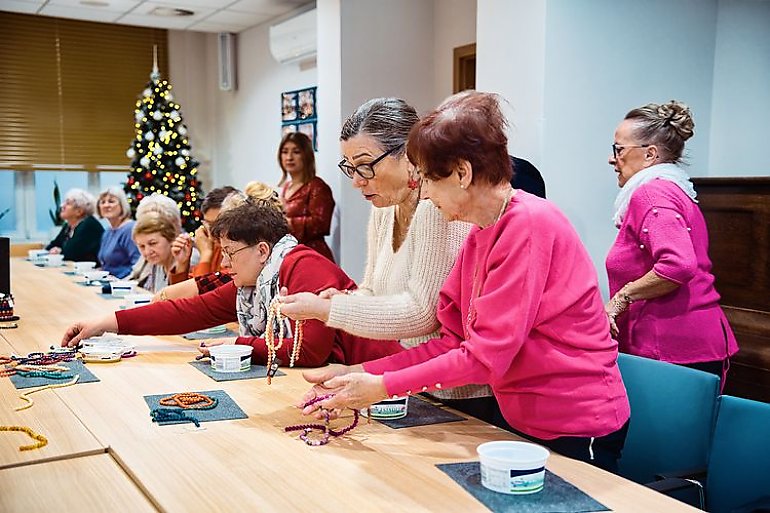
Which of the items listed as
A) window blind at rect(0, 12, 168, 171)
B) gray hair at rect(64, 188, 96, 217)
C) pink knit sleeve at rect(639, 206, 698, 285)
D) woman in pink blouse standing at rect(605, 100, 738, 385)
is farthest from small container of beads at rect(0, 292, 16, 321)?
window blind at rect(0, 12, 168, 171)

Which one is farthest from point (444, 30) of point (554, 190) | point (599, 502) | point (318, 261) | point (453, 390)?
point (599, 502)

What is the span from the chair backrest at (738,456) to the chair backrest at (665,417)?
89 mm

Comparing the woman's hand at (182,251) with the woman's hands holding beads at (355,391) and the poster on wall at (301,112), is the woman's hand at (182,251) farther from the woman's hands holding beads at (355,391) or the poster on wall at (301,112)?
the poster on wall at (301,112)

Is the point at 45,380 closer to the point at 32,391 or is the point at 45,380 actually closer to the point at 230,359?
the point at 32,391

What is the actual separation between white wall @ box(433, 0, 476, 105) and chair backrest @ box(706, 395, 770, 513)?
4.17 metres

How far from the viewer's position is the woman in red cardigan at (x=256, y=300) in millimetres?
2400

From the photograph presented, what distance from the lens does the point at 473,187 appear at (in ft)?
5.29

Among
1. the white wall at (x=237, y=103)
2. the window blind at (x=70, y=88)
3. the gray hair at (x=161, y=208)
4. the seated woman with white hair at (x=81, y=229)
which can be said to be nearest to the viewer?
the gray hair at (x=161, y=208)

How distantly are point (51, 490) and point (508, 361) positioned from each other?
0.89 m

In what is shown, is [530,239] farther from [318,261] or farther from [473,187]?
[318,261]

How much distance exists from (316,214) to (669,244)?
3.37 meters

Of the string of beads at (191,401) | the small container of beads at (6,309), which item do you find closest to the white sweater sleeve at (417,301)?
the string of beads at (191,401)

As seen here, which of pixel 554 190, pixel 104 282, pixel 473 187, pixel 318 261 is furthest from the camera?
pixel 104 282

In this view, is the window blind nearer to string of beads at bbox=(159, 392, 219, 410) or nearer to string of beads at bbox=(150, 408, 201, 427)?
string of beads at bbox=(159, 392, 219, 410)
